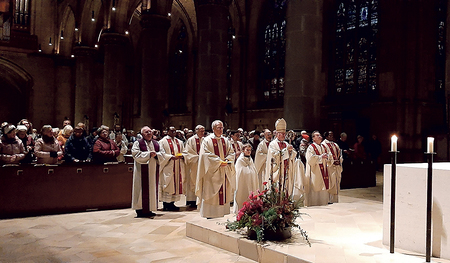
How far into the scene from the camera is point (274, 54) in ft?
75.6

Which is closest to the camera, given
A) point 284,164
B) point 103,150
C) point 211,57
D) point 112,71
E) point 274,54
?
point 284,164

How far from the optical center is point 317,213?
717 cm

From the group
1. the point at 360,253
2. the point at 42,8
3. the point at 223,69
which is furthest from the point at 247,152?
the point at 42,8

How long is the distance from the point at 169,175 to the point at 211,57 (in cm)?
581

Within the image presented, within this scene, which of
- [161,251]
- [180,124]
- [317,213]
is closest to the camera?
[161,251]

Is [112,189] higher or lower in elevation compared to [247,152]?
lower

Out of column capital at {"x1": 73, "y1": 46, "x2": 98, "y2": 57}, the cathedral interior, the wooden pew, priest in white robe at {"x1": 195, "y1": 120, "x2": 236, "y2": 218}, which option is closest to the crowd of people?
priest in white robe at {"x1": 195, "y1": 120, "x2": 236, "y2": 218}

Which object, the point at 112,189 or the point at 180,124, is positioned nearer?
the point at 112,189

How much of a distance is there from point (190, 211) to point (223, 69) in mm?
6191

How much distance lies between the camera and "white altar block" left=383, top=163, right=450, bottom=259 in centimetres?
437

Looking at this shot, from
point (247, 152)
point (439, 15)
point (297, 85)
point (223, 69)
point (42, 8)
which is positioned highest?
point (42, 8)

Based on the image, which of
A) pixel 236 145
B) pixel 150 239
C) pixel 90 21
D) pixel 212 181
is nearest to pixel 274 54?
pixel 90 21

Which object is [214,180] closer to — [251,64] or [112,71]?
[112,71]

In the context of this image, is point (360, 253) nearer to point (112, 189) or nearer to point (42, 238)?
point (42, 238)
